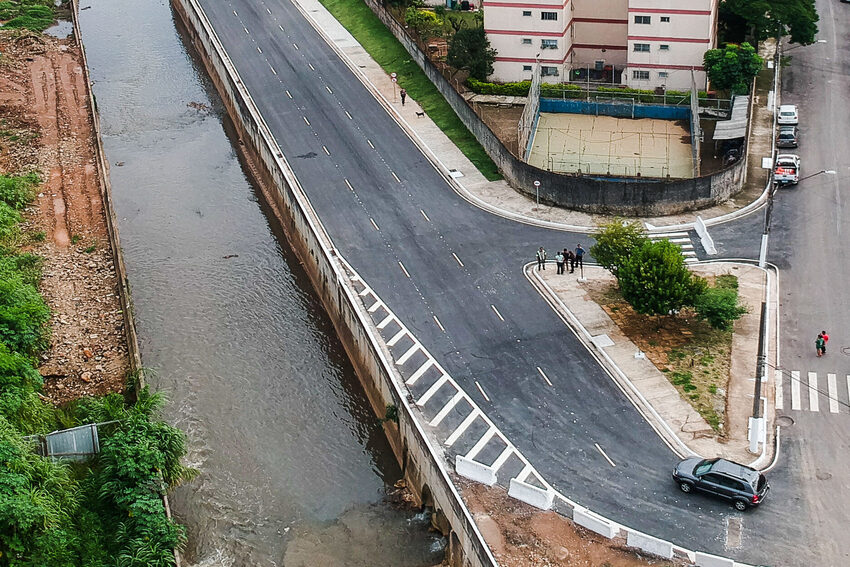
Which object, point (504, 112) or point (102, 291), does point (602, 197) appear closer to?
point (504, 112)

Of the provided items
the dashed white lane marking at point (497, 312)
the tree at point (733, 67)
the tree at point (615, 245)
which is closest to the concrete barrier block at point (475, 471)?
the dashed white lane marking at point (497, 312)

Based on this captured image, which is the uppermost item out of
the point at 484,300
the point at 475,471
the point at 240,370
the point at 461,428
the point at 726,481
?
the point at 484,300

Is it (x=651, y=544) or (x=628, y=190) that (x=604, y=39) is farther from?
(x=651, y=544)

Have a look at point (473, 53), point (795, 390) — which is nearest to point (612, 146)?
point (473, 53)

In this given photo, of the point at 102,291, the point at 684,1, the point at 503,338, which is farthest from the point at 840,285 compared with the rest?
the point at 102,291

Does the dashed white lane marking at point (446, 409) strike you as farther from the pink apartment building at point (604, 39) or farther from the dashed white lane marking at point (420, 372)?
the pink apartment building at point (604, 39)
